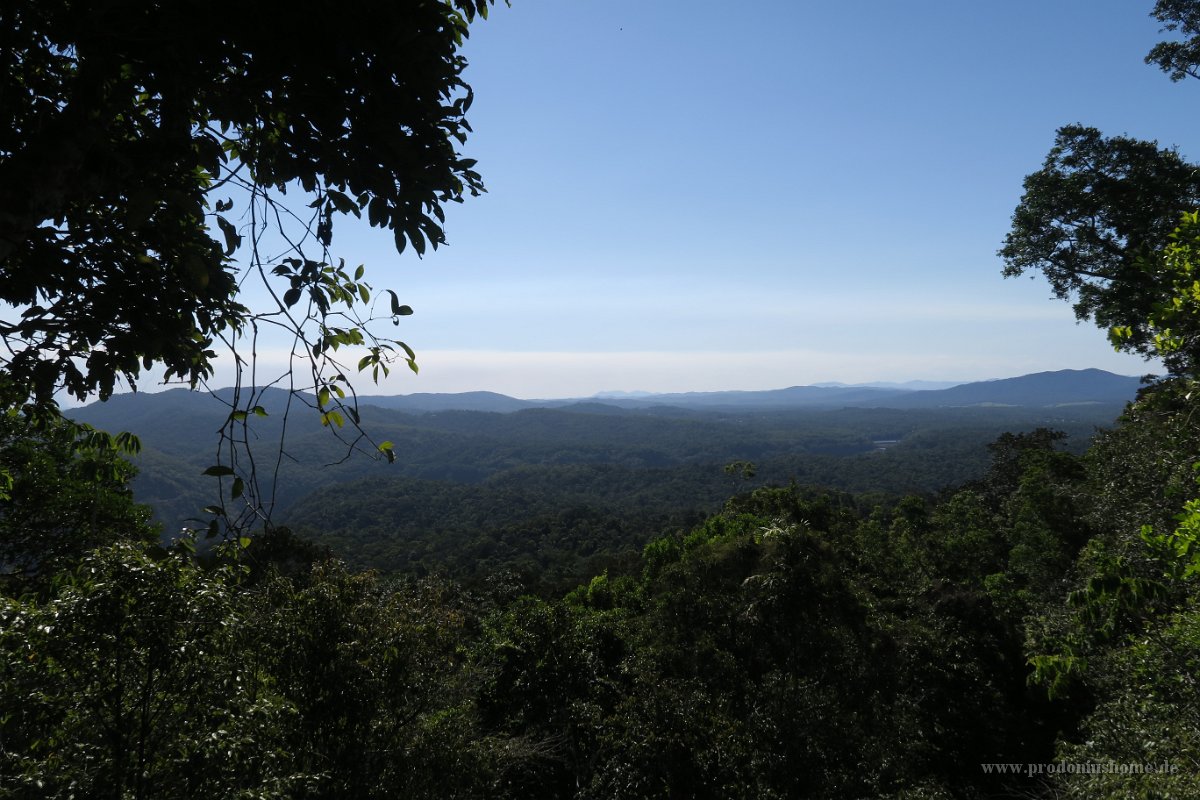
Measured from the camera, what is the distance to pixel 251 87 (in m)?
1.86

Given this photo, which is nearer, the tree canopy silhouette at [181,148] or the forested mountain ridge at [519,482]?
the tree canopy silhouette at [181,148]

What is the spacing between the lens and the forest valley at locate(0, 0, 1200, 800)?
1.92 metres

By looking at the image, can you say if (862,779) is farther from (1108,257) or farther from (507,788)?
(1108,257)

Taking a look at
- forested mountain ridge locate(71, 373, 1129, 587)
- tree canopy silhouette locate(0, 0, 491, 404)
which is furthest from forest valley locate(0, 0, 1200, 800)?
forested mountain ridge locate(71, 373, 1129, 587)

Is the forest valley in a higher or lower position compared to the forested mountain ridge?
higher

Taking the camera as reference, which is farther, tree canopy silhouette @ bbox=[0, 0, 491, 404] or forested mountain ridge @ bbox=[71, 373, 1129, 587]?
forested mountain ridge @ bbox=[71, 373, 1129, 587]

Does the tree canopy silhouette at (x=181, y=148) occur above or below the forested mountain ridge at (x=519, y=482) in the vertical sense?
above

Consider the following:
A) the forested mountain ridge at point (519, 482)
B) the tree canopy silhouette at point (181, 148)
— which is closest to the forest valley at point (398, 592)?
the tree canopy silhouette at point (181, 148)

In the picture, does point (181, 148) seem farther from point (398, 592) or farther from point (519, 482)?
point (519, 482)

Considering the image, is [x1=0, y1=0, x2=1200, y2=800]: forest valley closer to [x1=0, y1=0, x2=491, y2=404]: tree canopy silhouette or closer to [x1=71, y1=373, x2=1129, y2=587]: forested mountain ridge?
[x1=0, y1=0, x2=491, y2=404]: tree canopy silhouette

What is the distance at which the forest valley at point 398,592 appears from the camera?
6.29 ft

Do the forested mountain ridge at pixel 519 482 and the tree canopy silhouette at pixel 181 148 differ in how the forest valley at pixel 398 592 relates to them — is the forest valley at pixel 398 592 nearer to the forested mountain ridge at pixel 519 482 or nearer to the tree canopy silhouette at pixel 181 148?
the tree canopy silhouette at pixel 181 148

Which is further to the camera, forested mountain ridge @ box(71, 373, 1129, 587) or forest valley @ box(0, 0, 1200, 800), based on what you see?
forested mountain ridge @ box(71, 373, 1129, 587)

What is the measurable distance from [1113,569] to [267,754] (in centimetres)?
710
